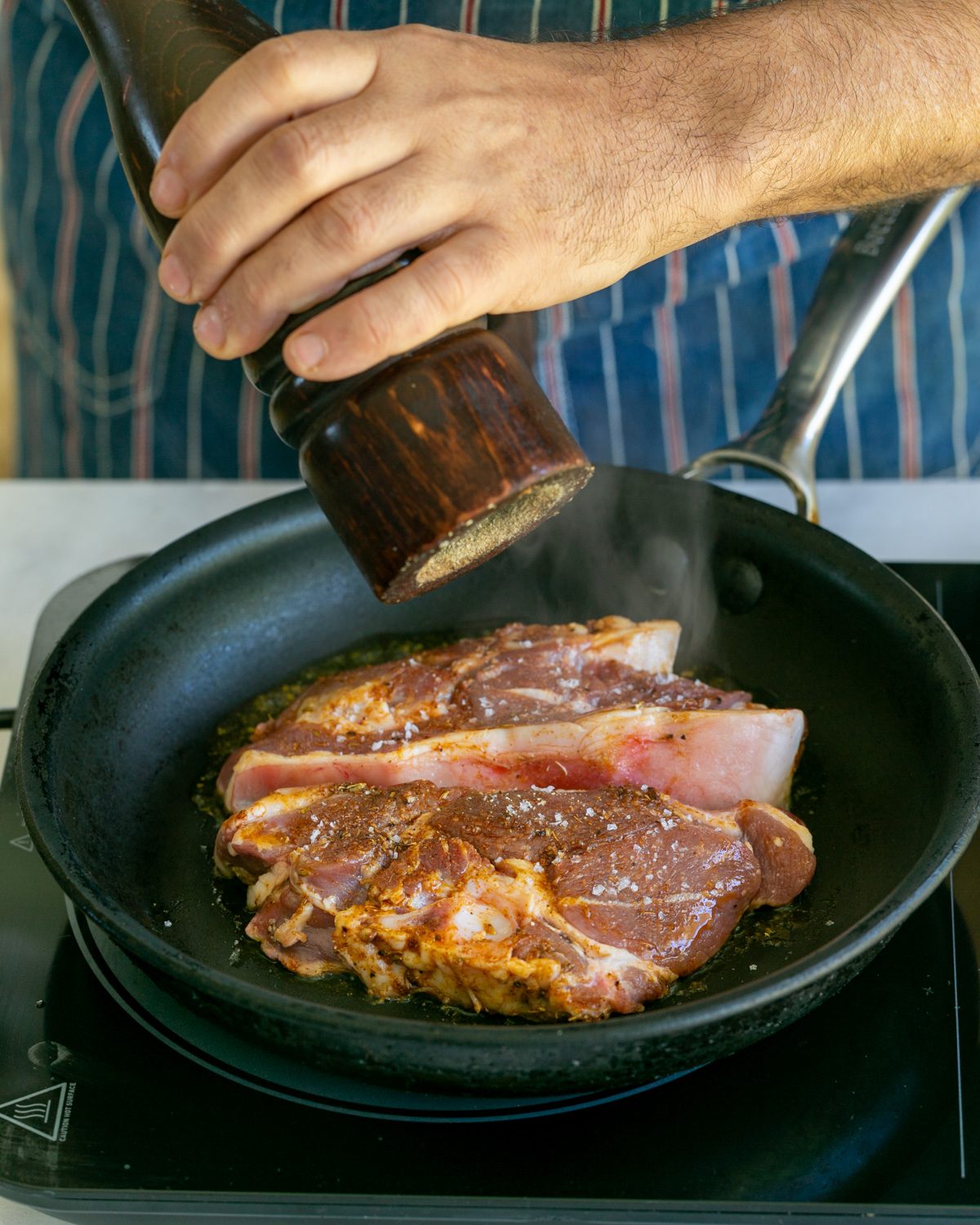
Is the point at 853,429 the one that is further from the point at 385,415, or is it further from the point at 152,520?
the point at 385,415

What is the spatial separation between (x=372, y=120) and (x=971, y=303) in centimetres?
177

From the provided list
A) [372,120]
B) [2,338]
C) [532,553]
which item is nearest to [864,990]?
[532,553]

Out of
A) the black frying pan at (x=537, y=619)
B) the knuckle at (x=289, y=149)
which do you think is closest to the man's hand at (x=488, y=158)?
the knuckle at (x=289, y=149)

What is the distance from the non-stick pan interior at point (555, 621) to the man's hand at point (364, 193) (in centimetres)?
56

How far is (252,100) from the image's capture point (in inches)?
40.0

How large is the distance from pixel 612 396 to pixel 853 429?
0.51 m

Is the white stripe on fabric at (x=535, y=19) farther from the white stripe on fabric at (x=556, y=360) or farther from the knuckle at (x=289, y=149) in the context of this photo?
the knuckle at (x=289, y=149)

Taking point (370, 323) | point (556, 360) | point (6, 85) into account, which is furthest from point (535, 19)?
point (370, 323)

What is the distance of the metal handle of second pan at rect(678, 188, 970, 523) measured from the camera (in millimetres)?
1773

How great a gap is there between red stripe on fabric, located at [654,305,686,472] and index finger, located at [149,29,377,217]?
1.38m

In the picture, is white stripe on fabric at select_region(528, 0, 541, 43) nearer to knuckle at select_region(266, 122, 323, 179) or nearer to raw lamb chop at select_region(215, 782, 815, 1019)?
knuckle at select_region(266, 122, 323, 179)

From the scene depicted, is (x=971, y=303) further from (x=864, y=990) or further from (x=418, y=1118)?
(x=418, y=1118)

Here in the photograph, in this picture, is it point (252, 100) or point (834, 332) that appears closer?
point (252, 100)

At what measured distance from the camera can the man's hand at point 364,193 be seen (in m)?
1.03
